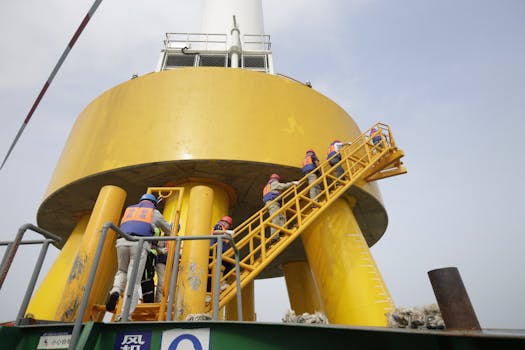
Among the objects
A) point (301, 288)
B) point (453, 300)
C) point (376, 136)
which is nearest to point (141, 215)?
point (453, 300)

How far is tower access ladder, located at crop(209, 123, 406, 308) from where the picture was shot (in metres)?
5.45

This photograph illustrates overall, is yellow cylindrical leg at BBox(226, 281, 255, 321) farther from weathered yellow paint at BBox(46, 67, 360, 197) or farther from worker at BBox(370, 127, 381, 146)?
worker at BBox(370, 127, 381, 146)

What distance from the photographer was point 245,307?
34.2 ft

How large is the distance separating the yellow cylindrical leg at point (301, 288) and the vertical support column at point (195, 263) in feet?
20.2

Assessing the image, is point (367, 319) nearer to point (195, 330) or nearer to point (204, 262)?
point (204, 262)

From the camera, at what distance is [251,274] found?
5043 millimetres

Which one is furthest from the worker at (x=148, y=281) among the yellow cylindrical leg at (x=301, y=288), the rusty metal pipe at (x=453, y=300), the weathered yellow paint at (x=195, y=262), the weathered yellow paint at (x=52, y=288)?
the yellow cylindrical leg at (x=301, y=288)

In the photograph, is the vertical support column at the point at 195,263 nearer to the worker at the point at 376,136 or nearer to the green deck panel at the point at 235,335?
the green deck panel at the point at 235,335

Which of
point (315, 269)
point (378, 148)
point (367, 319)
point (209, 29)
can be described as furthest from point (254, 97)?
point (209, 29)

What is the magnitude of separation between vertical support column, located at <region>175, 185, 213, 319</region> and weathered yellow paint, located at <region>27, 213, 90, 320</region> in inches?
119

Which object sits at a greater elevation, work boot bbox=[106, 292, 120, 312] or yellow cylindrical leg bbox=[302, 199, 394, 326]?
yellow cylindrical leg bbox=[302, 199, 394, 326]

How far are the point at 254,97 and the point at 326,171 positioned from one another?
256 centimetres

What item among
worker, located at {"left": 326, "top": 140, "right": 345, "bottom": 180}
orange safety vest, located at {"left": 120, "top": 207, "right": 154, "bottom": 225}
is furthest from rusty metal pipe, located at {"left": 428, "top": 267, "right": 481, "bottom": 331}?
worker, located at {"left": 326, "top": 140, "right": 345, "bottom": 180}

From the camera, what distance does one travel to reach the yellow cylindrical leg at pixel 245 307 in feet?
33.6
